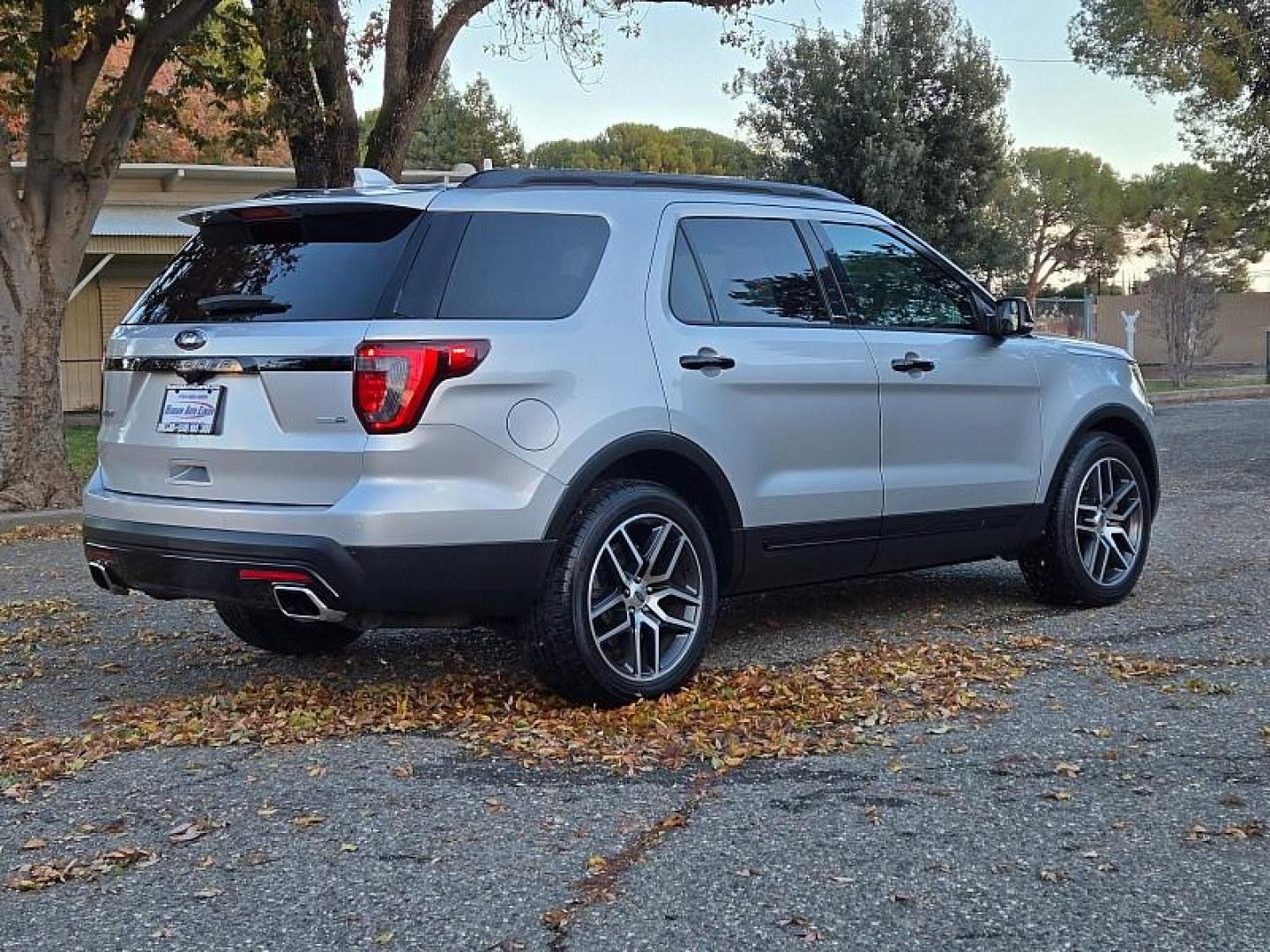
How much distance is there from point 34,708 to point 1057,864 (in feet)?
12.5

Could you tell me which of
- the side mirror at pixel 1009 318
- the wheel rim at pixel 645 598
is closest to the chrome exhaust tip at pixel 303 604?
the wheel rim at pixel 645 598

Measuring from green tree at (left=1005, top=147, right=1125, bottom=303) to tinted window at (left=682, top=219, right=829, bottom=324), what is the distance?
65570mm

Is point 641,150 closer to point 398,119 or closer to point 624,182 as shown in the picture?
point 398,119

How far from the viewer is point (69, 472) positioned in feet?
43.4

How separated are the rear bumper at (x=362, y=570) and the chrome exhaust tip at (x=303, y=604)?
0.03 m

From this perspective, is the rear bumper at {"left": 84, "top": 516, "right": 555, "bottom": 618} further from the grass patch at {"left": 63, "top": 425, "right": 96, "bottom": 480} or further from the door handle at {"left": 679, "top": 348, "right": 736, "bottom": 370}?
the grass patch at {"left": 63, "top": 425, "right": 96, "bottom": 480}

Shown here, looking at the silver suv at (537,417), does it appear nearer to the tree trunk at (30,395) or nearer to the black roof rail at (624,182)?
the black roof rail at (624,182)

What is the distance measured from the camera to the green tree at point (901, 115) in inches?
1330

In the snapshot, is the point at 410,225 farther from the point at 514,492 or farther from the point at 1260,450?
the point at 1260,450

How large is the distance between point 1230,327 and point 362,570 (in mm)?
42662

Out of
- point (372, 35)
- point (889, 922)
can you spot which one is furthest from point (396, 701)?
point (372, 35)

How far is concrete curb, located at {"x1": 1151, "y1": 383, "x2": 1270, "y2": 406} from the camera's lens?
87.4 feet

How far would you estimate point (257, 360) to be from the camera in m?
5.13

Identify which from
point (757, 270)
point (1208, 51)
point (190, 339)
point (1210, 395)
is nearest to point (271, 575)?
point (190, 339)
